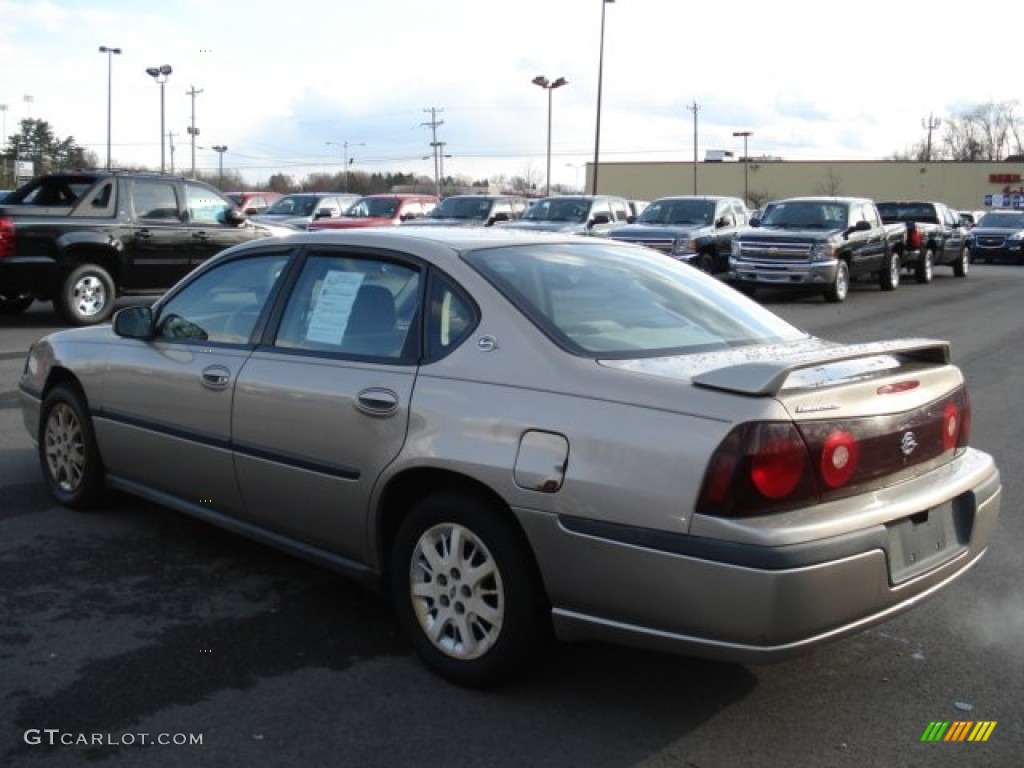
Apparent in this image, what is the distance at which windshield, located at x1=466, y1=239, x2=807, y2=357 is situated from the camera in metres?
3.92

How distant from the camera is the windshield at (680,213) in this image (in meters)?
21.0

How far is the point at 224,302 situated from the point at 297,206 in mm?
21904

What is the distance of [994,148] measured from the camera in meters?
121

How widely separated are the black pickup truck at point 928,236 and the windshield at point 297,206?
44.4 ft

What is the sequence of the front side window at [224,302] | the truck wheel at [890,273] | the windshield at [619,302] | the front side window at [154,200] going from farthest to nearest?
1. the truck wheel at [890,273]
2. the front side window at [154,200]
3. the front side window at [224,302]
4. the windshield at [619,302]

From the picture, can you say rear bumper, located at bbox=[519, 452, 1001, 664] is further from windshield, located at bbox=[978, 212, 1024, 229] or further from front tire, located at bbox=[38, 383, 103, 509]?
windshield, located at bbox=[978, 212, 1024, 229]

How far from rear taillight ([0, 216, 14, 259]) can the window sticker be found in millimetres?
9535

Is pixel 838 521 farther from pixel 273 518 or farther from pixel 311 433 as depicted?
pixel 273 518

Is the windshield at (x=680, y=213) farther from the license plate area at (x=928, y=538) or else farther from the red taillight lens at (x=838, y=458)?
the red taillight lens at (x=838, y=458)

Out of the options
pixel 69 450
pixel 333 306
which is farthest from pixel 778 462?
pixel 69 450

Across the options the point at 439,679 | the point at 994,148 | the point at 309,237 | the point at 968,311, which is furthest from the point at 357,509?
the point at 994,148

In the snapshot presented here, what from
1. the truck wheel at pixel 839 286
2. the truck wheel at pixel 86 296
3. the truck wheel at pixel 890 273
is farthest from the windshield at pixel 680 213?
the truck wheel at pixel 86 296

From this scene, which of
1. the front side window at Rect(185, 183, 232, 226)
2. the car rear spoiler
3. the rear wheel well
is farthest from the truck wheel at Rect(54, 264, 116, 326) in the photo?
the car rear spoiler

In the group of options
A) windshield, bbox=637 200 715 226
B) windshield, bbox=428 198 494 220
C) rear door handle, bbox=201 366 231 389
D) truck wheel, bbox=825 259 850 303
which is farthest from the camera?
windshield, bbox=428 198 494 220
